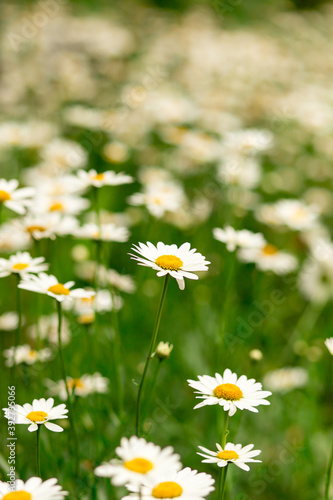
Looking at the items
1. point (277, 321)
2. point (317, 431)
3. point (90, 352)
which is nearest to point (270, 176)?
point (277, 321)

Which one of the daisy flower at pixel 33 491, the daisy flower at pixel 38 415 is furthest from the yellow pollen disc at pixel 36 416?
the daisy flower at pixel 33 491

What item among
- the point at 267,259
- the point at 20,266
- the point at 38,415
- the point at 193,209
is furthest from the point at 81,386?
the point at 193,209

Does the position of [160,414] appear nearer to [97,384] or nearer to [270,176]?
[97,384]

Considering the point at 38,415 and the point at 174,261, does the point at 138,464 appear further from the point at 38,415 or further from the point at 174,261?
the point at 174,261

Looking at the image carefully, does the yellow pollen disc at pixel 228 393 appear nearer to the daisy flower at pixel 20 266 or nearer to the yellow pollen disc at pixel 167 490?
the yellow pollen disc at pixel 167 490

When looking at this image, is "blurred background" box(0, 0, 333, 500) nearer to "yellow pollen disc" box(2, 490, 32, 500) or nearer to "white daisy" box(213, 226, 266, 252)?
"white daisy" box(213, 226, 266, 252)
